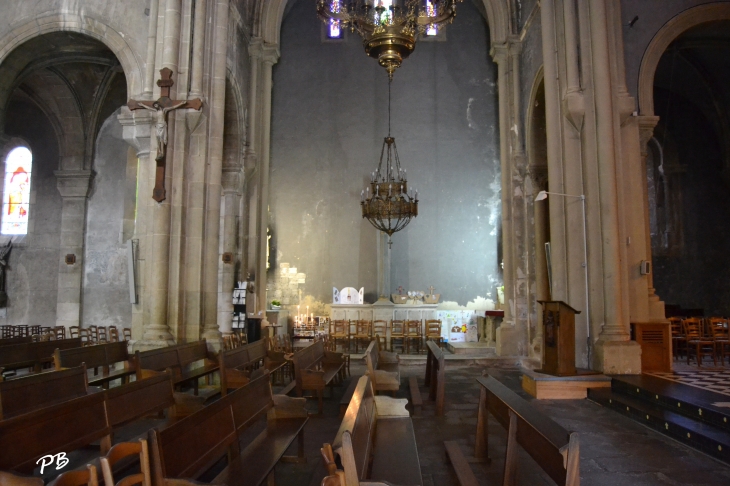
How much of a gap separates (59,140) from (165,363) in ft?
36.9

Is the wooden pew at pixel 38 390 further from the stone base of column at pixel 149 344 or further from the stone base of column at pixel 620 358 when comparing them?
the stone base of column at pixel 620 358

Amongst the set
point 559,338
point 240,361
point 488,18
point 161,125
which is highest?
point 488,18

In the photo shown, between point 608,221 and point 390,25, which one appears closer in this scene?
point 390,25

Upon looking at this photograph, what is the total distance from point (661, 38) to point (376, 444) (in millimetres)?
9672

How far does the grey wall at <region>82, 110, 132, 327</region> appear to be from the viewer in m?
14.6

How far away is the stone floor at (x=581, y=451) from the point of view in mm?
4617

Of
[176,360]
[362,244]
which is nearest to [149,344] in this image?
[176,360]

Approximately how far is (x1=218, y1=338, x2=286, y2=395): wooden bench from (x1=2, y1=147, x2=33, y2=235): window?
1155 cm

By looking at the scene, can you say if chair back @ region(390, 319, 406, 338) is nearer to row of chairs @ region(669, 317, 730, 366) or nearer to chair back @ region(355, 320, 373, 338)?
chair back @ region(355, 320, 373, 338)

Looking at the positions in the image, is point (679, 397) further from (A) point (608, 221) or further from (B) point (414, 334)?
(B) point (414, 334)

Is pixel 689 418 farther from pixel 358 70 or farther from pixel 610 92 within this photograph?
pixel 358 70

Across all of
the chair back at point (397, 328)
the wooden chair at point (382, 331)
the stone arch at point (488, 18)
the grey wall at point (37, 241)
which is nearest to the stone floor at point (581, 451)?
the chair back at point (397, 328)

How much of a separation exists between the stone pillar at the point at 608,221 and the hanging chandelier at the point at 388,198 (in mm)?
5621

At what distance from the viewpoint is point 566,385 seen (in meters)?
8.18
